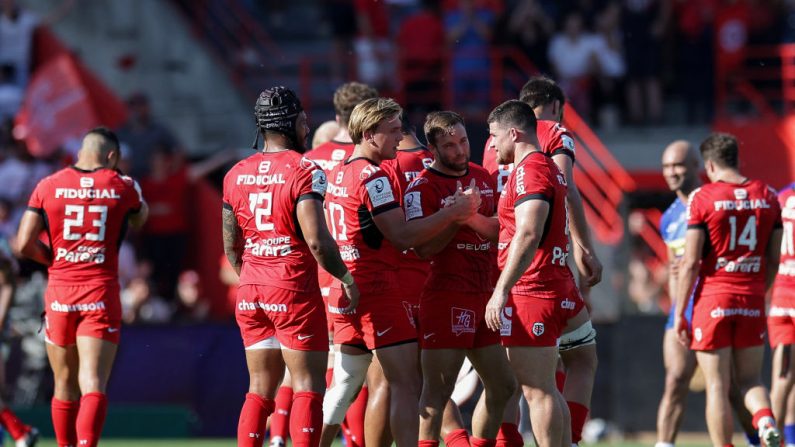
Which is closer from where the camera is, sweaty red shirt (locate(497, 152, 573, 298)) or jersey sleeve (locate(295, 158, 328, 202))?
sweaty red shirt (locate(497, 152, 573, 298))

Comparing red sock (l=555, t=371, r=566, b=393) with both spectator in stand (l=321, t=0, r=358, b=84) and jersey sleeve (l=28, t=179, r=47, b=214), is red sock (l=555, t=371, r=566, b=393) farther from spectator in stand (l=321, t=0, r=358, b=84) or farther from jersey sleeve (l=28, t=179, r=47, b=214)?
spectator in stand (l=321, t=0, r=358, b=84)

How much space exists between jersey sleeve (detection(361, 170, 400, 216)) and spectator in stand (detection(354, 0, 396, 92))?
10343 millimetres

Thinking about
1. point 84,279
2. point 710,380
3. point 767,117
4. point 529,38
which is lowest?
point 710,380

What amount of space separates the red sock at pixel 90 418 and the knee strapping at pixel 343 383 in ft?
6.35

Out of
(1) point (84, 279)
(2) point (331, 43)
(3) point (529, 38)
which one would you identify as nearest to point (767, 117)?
(3) point (529, 38)

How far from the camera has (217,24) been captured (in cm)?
2156

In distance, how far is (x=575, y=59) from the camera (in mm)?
20094

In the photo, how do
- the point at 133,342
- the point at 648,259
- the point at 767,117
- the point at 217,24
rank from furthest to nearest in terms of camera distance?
1. the point at 648,259
2. the point at 217,24
3. the point at 767,117
4. the point at 133,342

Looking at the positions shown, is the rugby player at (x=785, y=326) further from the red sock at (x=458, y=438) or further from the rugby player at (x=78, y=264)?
the rugby player at (x=78, y=264)

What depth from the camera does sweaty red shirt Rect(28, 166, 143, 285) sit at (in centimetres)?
1070

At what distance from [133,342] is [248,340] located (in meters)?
7.03

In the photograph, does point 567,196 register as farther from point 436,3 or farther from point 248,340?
point 436,3

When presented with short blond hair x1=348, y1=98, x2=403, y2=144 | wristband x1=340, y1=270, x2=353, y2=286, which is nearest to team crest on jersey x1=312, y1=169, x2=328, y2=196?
short blond hair x1=348, y1=98, x2=403, y2=144

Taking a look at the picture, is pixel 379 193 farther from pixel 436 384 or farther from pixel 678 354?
pixel 678 354
